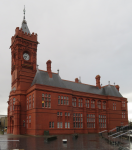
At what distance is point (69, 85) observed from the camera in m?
51.4

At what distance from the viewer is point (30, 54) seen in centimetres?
4962

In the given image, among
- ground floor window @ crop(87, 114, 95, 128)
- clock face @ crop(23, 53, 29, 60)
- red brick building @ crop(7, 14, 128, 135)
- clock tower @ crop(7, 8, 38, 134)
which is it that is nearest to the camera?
red brick building @ crop(7, 14, 128, 135)

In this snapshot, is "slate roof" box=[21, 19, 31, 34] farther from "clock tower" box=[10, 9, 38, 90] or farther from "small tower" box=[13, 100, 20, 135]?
"small tower" box=[13, 100, 20, 135]

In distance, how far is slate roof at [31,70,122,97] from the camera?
4388 centimetres

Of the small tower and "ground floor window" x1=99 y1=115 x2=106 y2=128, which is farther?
"ground floor window" x1=99 y1=115 x2=106 y2=128

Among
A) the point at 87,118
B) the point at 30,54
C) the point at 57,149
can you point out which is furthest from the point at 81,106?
the point at 57,149

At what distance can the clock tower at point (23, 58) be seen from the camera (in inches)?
1815

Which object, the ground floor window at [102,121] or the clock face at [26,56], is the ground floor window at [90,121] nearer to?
the ground floor window at [102,121]

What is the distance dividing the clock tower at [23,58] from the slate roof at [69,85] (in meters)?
3.16

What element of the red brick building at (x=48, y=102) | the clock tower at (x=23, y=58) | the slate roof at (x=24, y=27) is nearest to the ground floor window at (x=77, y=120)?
the red brick building at (x=48, y=102)

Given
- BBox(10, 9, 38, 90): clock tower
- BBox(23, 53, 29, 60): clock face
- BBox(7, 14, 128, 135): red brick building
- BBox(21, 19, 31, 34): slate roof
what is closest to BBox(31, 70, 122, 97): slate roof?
BBox(7, 14, 128, 135): red brick building

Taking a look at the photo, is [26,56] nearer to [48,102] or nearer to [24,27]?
[24,27]

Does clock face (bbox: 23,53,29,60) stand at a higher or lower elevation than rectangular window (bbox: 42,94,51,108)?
higher

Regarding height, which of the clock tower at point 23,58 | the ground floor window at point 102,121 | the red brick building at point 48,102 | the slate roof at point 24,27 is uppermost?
the slate roof at point 24,27
